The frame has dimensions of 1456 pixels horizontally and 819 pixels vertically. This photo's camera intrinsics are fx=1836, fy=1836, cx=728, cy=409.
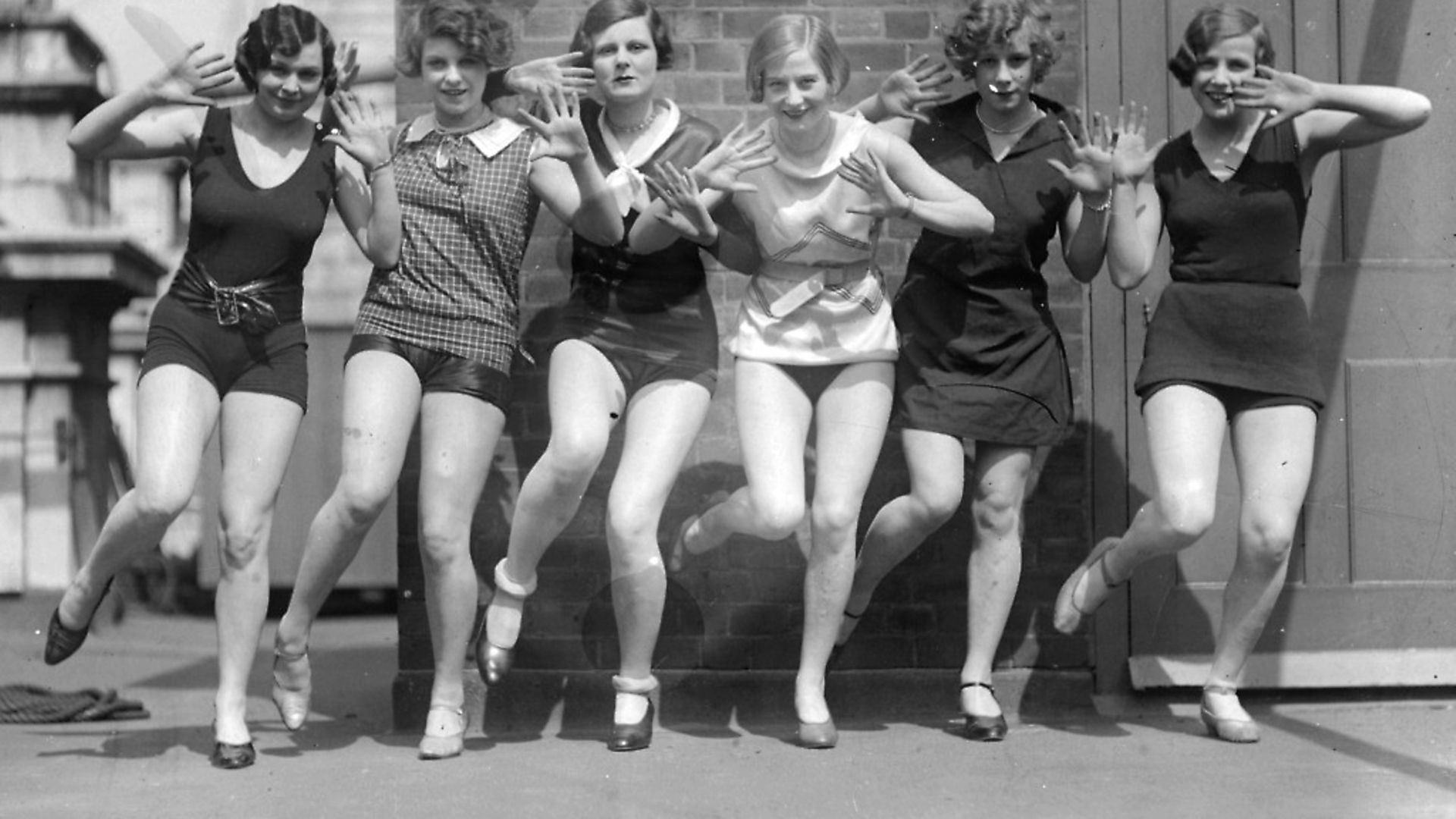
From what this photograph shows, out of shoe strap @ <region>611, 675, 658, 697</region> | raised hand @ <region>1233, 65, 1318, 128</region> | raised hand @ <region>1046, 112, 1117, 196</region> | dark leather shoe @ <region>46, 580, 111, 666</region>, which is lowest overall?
shoe strap @ <region>611, 675, 658, 697</region>

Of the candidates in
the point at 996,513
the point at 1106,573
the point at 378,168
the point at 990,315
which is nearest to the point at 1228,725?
the point at 1106,573

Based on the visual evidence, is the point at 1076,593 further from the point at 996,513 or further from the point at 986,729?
the point at 986,729

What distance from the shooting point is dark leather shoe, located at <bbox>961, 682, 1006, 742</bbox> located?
544 centimetres

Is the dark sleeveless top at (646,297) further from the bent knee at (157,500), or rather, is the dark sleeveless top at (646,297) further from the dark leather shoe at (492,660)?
the bent knee at (157,500)

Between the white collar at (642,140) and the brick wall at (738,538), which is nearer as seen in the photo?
the white collar at (642,140)

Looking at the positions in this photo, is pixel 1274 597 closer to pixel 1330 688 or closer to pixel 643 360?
pixel 1330 688

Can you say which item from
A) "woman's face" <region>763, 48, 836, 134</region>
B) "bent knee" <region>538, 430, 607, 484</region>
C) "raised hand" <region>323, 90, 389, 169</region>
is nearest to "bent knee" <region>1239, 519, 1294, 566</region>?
"woman's face" <region>763, 48, 836, 134</region>

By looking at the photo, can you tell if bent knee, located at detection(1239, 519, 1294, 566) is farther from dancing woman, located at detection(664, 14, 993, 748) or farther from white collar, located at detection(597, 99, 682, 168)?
white collar, located at detection(597, 99, 682, 168)

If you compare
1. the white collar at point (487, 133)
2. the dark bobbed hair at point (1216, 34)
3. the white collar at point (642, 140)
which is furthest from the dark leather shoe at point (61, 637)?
the dark bobbed hair at point (1216, 34)

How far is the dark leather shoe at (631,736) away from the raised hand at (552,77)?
181cm

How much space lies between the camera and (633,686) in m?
5.37

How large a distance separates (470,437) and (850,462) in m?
1.09

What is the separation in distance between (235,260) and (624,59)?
124cm

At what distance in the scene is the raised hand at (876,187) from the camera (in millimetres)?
5020
